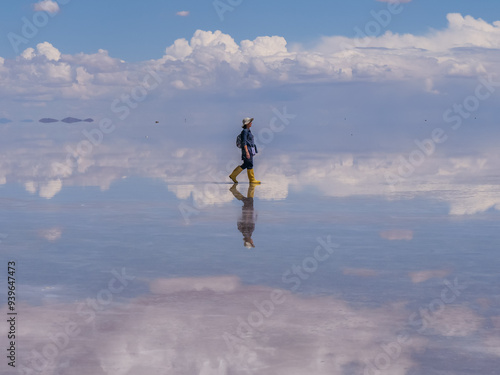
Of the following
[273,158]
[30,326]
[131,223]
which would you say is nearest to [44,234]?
[131,223]

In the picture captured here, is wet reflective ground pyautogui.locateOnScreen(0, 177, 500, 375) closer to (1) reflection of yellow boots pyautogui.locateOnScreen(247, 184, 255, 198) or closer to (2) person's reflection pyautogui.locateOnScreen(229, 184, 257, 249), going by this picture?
(2) person's reflection pyautogui.locateOnScreen(229, 184, 257, 249)

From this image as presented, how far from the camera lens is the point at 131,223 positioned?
16.7 meters

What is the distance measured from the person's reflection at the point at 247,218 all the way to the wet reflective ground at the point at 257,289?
64 mm

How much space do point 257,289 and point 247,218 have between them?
7000mm

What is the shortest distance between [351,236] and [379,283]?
13.5 ft

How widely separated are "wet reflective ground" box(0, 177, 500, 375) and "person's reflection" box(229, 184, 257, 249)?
0.06m

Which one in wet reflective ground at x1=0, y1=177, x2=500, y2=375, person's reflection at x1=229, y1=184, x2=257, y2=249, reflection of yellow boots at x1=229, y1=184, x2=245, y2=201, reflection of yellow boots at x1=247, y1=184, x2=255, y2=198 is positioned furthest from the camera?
reflection of yellow boots at x1=247, y1=184, x2=255, y2=198

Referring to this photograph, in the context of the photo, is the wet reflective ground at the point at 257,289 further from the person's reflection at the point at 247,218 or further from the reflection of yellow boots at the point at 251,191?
the reflection of yellow boots at the point at 251,191

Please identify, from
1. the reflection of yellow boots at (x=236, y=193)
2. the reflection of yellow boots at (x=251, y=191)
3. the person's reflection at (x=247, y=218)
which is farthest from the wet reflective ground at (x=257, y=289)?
the reflection of yellow boots at (x=251, y=191)

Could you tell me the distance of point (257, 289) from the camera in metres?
10.3

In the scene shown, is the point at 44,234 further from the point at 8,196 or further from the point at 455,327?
the point at 455,327

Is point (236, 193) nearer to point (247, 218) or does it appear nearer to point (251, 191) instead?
point (251, 191)

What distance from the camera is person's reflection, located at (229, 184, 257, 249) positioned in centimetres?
1448

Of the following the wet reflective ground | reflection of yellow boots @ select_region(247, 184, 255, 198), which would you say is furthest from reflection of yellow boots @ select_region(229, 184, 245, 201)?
the wet reflective ground
